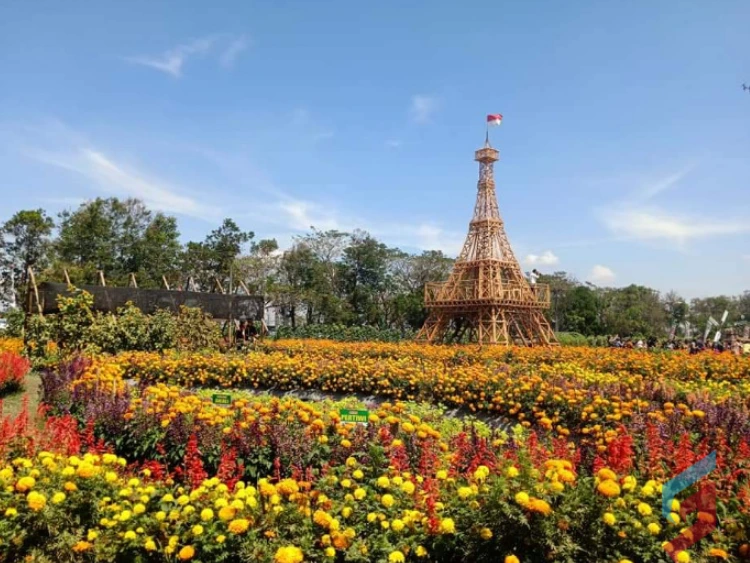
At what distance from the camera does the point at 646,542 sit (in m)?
2.89

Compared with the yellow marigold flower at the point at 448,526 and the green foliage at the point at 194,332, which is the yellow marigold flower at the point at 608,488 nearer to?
the yellow marigold flower at the point at 448,526

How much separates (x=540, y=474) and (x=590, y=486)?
30cm

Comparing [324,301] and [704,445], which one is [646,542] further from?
[324,301]

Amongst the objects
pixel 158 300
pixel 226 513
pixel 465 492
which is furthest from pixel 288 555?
pixel 158 300

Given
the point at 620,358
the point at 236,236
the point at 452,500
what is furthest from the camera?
the point at 236,236

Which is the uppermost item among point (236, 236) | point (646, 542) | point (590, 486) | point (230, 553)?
point (236, 236)

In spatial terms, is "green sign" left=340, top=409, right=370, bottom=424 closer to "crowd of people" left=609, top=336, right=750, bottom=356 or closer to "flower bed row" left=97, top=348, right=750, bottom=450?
"flower bed row" left=97, top=348, right=750, bottom=450

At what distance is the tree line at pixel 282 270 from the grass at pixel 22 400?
13.7m

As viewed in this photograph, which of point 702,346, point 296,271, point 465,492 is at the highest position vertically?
point 296,271

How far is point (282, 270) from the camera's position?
46.5 meters

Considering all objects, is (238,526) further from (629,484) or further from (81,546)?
(629,484)

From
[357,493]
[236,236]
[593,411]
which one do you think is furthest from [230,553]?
[236,236]

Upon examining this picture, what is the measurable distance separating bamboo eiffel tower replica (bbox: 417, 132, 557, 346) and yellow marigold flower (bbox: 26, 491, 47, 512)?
25094mm

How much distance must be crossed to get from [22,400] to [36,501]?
23.4 ft
